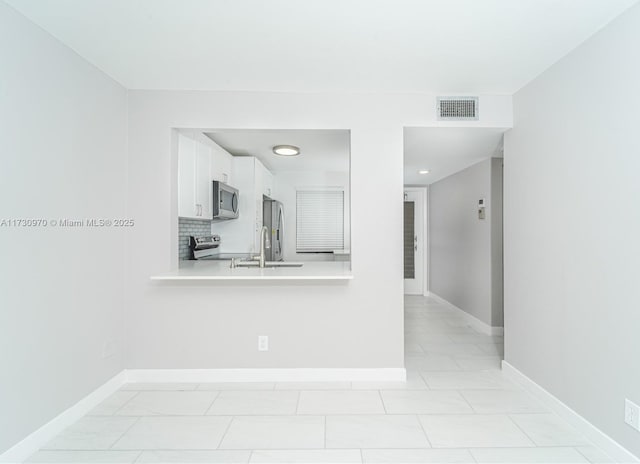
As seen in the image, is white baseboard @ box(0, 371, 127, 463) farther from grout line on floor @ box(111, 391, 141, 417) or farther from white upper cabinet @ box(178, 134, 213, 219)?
white upper cabinet @ box(178, 134, 213, 219)

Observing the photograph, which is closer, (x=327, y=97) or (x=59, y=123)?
(x=59, y=123)

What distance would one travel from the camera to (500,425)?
7.00 ft

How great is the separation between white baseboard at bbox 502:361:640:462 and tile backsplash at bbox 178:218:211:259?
3.17 m

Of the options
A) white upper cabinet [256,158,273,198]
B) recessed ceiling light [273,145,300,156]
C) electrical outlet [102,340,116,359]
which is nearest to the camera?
electrical outlet [102,340,116,359]

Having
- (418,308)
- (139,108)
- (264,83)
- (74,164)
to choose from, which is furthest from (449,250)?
(74,164)

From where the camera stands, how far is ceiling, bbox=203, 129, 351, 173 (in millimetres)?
3189

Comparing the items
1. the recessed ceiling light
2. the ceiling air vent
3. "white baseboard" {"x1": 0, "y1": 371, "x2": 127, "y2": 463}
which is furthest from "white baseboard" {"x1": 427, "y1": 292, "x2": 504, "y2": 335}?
"white baseboard" {"x1": 0, "y1": 371, "x2": 127, "y2": 463}

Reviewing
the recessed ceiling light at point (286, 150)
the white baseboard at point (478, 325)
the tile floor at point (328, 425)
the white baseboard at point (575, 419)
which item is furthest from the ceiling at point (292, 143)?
the white baseboard at point (478, 325)

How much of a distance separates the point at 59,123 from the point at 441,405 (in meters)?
2.96

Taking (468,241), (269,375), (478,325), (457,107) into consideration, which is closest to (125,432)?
(269,375)

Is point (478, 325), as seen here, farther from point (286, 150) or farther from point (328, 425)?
point (286, 150)

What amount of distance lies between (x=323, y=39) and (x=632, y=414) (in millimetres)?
2512

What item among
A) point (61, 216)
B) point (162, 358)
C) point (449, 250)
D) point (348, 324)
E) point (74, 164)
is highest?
point (74, 164)

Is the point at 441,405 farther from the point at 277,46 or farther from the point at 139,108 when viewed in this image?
the point at 139,108
